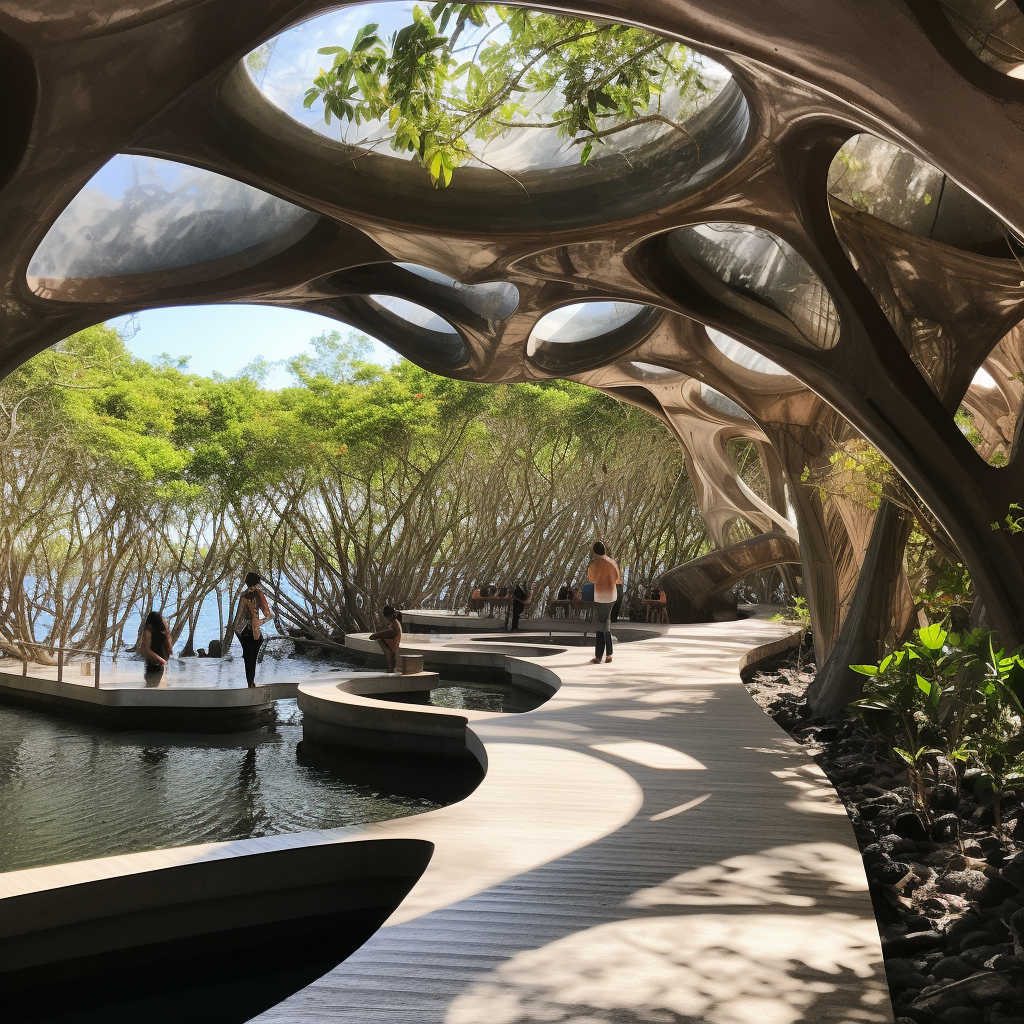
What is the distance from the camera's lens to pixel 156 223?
8430mm

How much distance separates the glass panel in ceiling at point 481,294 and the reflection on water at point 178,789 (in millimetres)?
4872

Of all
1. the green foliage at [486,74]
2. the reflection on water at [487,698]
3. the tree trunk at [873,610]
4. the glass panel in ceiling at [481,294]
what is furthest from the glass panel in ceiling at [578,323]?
the green foliage at [486,74]

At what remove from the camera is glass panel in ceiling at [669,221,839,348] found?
7723mm

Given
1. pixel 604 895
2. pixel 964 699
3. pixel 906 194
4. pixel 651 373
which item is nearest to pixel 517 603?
pixel 651 373

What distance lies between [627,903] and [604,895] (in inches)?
4.2

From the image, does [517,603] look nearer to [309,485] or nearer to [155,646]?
[309,485]

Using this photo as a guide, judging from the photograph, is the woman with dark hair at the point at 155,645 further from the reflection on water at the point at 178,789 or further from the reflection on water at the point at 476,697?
the reflection on water at the point at 476,697

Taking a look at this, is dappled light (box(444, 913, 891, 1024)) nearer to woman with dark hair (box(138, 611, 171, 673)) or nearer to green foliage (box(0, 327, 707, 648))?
woman with dark hair (box(138, 611, 171, 673))

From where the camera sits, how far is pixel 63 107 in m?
3.70

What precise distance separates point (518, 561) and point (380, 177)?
13.9 m

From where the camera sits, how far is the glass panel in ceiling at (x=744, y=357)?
11156mm

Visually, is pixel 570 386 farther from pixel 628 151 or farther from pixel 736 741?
pixel 736 741

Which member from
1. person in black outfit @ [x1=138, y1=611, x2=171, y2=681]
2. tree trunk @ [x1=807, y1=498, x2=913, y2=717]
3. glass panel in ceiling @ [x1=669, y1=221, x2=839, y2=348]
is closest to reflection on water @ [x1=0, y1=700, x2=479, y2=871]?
person in black outfit @ [x1=138, y1=611, x2=171, y2=681]

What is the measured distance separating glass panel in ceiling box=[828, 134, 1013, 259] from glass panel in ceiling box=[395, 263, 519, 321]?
3.79 meters
